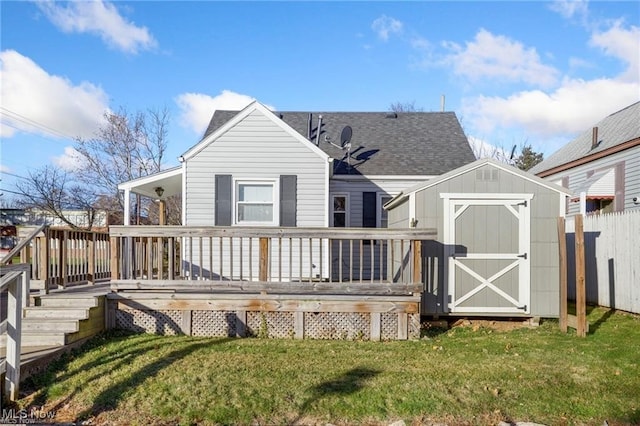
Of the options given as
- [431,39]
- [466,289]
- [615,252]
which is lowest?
[466,289]

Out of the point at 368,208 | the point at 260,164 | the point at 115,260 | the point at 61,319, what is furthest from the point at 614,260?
the point at 61,319

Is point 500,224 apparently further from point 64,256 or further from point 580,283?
point 64,256

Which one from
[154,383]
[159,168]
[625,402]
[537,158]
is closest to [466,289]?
[625,402]

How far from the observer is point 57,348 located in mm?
5238

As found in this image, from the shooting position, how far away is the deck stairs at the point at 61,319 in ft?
17.6

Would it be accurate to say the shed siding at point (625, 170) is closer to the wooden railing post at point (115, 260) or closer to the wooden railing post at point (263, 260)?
the wooden railing post at point (263, 260)

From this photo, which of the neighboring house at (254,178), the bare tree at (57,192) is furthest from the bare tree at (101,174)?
the neighboring house at (254,178)

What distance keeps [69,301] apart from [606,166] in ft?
48.1

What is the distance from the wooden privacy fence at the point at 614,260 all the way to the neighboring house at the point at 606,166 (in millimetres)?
2140

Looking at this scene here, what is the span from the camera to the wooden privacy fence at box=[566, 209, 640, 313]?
777cm

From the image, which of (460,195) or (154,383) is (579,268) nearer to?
(460,195)

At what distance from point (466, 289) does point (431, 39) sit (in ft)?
26.7

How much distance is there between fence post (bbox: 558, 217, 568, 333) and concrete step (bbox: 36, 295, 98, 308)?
6.84m

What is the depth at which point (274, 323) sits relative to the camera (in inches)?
261
